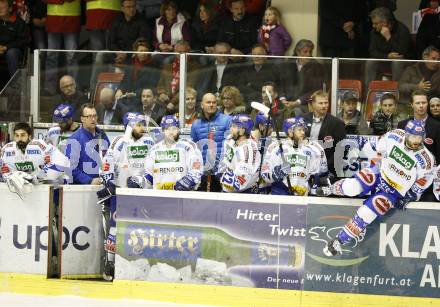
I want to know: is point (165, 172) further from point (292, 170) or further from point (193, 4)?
point (193, 4)

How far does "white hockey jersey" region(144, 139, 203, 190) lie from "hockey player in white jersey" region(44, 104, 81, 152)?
1650 mm

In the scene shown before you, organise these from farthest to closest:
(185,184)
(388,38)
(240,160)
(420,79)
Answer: (388,38) → (420,79) → (240,160) → (185,184)

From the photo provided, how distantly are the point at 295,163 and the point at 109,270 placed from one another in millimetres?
1991

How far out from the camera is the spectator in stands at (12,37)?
582 inches

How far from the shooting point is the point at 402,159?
10.1 metres

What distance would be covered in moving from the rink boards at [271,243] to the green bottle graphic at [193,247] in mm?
22

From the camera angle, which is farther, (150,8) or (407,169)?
(150,8)

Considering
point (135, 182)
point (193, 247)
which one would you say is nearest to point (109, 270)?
point (135, 182)

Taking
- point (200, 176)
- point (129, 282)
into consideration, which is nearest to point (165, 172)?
point (200, 176)

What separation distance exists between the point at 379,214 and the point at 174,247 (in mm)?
1861

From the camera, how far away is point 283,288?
10414 mm

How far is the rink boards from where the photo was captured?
10.1 meters

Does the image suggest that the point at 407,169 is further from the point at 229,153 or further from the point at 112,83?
the point at 112,83

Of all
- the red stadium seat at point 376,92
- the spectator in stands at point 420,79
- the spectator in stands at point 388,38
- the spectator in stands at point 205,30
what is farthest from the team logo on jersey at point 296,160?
the spectator in stands at point 205,30
